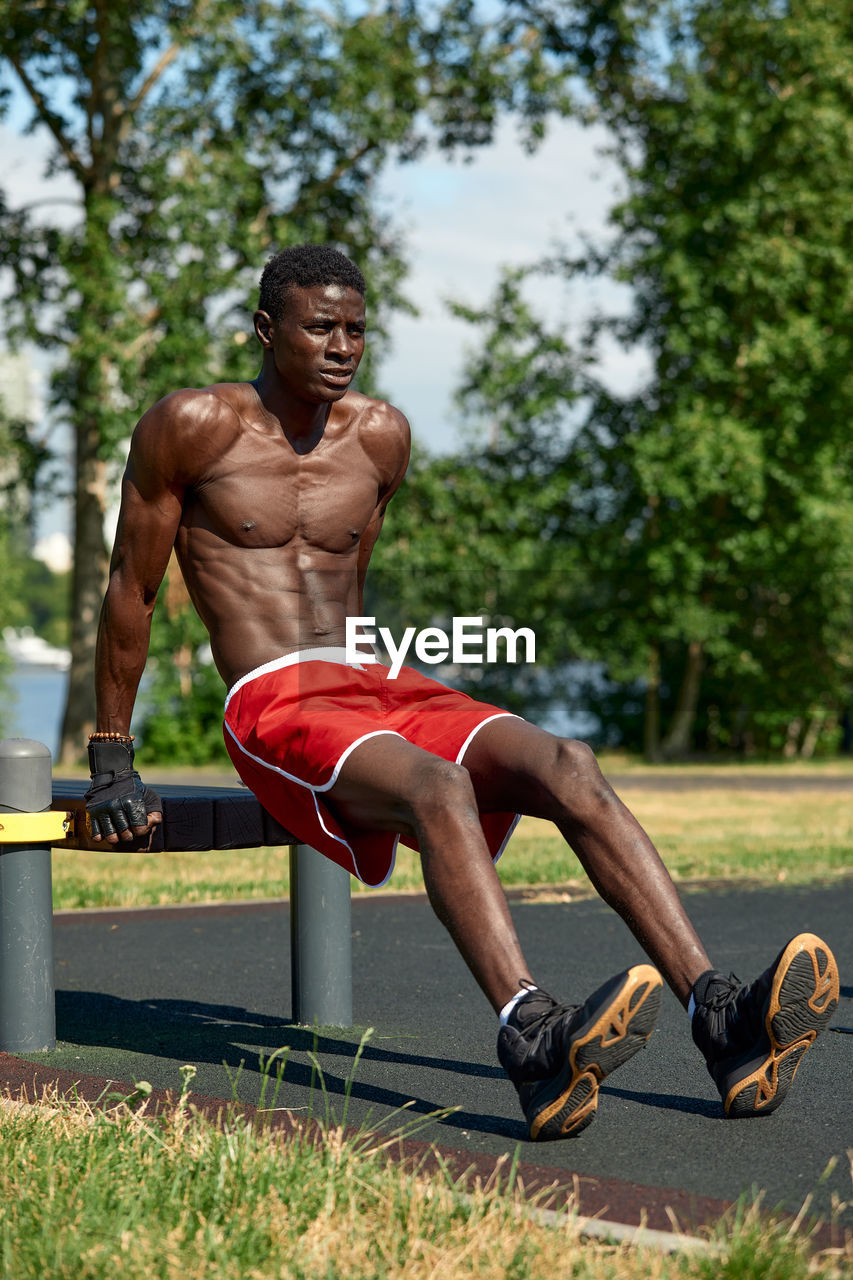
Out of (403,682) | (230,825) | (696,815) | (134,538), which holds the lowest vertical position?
(696,815)

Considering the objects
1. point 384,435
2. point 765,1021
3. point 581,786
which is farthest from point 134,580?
point 765,1021

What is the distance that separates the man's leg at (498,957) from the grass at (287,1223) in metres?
0.22

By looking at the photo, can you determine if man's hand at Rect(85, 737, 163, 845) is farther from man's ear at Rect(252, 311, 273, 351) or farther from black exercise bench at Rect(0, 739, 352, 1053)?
man's ear at Rect(252, 311, 273, 351)

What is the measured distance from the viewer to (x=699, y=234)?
2005 centimetres

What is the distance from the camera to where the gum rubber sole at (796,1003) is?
9.52ft

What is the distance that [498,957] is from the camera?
2.94 meters

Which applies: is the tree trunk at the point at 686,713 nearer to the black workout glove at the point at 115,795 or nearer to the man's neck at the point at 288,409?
the man's neck at the point at 288,409

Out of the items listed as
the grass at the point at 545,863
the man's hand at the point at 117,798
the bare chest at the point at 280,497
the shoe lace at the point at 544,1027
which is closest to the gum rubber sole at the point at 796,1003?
the shoe lace at the point at 544,1027

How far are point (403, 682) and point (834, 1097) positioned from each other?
1350mm

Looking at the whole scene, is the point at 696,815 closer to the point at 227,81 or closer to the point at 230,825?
the point at 230,825

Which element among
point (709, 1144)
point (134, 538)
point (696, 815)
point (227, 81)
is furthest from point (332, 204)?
point (709, 1144)

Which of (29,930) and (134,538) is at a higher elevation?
(134,538)

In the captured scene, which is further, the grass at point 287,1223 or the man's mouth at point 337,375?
the man's mouth at point 337,375

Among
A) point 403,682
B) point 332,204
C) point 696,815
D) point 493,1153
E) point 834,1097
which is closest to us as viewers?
point 493,1153
